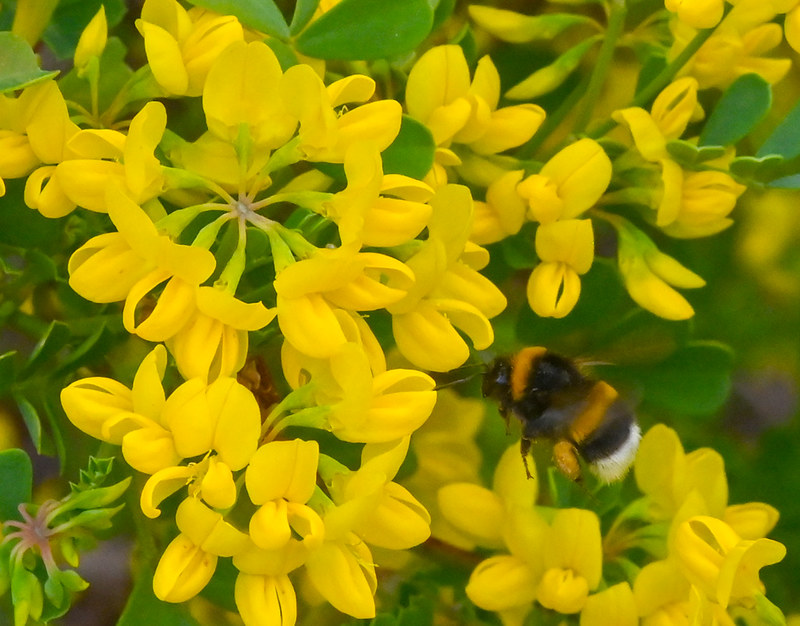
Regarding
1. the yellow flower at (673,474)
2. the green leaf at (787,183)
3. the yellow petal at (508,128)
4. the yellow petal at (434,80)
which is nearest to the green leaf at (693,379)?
the yellow flower at (673,474)

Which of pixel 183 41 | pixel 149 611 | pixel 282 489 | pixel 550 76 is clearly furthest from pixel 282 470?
pixel 550 76

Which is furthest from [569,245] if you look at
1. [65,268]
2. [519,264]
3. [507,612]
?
[65,268]

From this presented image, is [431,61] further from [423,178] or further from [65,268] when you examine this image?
[65,268]

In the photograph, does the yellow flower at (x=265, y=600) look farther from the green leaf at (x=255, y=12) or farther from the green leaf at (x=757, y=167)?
the green leaf at (x=757, y=167)

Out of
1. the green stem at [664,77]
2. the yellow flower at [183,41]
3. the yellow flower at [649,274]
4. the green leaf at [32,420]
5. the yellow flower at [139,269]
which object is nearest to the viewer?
the yellow flower at [139,269]

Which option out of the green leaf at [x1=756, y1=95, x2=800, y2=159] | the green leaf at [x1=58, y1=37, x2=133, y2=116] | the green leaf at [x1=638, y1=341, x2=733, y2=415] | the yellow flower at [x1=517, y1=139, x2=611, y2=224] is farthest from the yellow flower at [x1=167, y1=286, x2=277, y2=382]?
the green leaf at [x1=638, y1=341, x2=733, y2=415]

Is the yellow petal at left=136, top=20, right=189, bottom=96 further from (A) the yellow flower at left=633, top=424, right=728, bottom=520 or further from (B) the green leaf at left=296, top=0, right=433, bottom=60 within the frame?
(A) the yellow flower at left=633, top=424, right=728, bottom=520

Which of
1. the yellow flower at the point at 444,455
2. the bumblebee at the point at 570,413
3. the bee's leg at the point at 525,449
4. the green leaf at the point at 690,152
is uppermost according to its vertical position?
the green leaf at the point at 690,152
